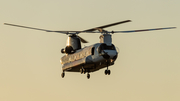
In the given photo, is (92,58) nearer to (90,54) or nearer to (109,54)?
(90,54)

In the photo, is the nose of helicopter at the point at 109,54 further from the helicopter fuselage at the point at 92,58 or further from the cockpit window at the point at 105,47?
the cockpit window at the point at 105,47

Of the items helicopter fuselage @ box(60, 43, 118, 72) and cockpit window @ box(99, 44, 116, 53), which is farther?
cockpit window @ box(99, 44, 116, 53)

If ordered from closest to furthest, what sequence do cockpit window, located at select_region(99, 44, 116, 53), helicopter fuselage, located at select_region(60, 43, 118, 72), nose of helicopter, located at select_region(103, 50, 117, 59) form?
1. nose of helicopter, located at select_region(103, 50, 117, 59)
2. helicopter fuselage, located at select_region(60, 43, 118, 72)
3. cockpit window, located at select_region(99, 44, 116, 53)

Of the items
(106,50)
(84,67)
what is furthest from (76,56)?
(106,50)

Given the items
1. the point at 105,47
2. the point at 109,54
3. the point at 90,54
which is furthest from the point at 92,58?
the point at 109,54

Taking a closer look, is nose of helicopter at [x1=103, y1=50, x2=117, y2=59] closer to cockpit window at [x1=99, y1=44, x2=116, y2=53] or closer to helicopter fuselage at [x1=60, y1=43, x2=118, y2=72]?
helicopter fuselage at [x1=60, y1=43, x2=118, y2=72]

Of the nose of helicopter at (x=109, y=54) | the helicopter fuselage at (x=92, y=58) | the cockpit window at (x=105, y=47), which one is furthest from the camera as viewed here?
the cockpit window at (x=105, y=47)

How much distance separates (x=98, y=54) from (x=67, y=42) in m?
13.1

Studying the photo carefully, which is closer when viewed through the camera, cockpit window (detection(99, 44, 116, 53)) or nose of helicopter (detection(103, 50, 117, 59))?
nose of helicopter (detection(103, 50, 117, 59))

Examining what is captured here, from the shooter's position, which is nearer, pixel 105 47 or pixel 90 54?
pixel 105 47

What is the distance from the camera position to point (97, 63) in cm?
8519

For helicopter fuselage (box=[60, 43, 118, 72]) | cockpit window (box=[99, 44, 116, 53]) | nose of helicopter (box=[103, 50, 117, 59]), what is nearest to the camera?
nose of helicopter (box=[103, 50, 117, 59])

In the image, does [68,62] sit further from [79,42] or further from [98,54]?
[98,54]

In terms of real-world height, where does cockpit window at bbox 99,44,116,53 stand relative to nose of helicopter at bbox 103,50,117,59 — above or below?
above
